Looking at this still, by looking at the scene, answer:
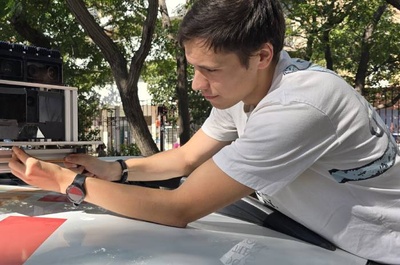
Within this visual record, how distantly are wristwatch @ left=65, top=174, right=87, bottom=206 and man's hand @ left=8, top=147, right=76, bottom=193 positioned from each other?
29mm

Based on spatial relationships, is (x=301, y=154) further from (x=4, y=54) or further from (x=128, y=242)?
(x=4, y=54)

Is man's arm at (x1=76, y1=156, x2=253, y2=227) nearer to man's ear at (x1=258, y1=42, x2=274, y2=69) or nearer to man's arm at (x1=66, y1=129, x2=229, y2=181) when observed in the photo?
man's ear at (x1=258, y1=42, x2=274, y2=69)

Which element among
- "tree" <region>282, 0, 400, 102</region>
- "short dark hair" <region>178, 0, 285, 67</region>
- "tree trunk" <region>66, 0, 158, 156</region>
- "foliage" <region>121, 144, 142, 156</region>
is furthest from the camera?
"foliage" <region>121, 144, 142, 156</region>

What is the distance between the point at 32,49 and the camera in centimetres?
275

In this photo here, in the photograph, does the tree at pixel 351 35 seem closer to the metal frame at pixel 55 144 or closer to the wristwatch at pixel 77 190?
the metal frame at pixel 55 144

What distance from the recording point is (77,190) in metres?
1.56

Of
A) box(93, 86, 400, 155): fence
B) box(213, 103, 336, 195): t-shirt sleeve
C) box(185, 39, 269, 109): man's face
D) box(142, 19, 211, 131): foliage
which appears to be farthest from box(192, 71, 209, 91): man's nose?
box(93, 86, 400, 155): fence

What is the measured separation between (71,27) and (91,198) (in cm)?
1085

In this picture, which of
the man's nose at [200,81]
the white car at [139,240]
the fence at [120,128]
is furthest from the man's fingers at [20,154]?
the fence at [120,128]

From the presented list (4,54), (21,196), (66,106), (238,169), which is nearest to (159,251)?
(238,169)

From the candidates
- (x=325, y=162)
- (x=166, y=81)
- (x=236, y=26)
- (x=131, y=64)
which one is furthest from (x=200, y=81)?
(x=166, y=81)

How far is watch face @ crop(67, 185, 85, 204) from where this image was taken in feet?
5.13

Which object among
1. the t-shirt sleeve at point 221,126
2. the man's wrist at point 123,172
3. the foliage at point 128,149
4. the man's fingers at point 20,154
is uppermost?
the t-shirt sleeve at point 221,126

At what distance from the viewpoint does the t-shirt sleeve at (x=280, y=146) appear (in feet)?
4.63
